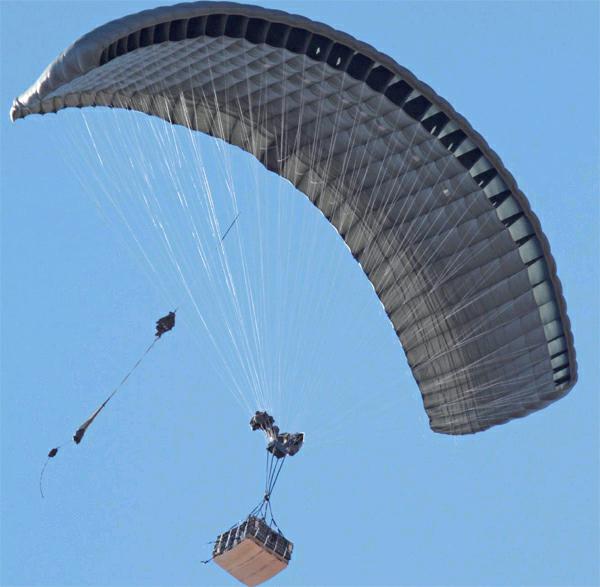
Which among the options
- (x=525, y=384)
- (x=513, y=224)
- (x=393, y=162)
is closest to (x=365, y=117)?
(x=393, y=162)

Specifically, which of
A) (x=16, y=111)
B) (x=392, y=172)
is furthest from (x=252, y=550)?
(x=16, y=111)

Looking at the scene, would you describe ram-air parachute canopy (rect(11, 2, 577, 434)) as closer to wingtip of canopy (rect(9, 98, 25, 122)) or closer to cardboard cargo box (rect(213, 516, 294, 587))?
wingtip of canopy (rect(9, 98, 25, 122))

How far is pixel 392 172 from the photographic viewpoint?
133 feet

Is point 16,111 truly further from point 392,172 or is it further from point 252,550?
point 252,550

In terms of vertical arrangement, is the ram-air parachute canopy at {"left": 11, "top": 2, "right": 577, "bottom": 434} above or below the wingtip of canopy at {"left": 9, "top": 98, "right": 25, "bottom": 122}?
above

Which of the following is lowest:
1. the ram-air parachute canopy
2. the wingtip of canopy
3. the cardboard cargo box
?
the cardboard cargo box

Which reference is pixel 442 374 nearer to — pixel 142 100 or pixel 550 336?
pixel 550 336

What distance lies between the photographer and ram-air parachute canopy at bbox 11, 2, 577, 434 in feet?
128

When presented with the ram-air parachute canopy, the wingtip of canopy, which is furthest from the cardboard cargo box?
the wingtip of canopy

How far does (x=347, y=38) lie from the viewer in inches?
1512

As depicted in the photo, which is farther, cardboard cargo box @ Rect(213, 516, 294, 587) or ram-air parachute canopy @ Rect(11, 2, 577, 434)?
ram-air parachute canopy @ Rect(11, 2, 577, 434)

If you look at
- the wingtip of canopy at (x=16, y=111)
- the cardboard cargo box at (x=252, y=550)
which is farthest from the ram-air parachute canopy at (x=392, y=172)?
the cardboard cargo box at (x=252, y=550)

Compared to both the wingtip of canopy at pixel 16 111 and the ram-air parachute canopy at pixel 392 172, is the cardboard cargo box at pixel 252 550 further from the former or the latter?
the wingtip of canopy at pixel 16 111

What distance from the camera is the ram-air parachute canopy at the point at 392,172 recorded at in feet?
128
